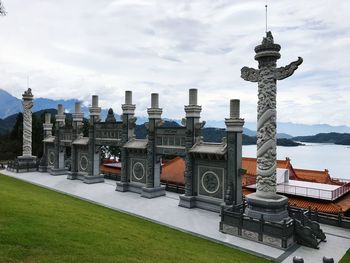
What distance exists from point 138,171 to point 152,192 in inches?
122

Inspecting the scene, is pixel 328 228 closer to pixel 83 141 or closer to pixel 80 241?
pixel 80 241

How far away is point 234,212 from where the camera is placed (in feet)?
54.9

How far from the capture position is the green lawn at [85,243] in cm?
839

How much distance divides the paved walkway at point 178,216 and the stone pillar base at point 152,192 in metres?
0.46

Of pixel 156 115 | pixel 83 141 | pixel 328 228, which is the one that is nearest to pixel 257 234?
pixel 328 228

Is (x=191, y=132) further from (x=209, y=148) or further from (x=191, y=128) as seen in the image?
(x=209, y=148)

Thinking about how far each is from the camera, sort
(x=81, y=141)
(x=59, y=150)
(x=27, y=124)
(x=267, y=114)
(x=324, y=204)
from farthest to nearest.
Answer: (x=27, y=124)
(x=59, y=150)
(x=81, y=141)
(x=324, y=204)
(x=267, y=114)

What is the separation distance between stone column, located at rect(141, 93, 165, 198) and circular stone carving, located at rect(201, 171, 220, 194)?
4.85 m

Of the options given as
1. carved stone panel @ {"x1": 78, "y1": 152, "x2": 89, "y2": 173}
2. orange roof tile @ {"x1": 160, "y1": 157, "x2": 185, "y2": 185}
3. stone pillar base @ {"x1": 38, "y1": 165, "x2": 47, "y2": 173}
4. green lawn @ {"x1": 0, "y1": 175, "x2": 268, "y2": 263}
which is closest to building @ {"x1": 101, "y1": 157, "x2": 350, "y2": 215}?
orange roof tile @ {"x1": 160, "y1": 157, "x2": 185, "y2": 185}

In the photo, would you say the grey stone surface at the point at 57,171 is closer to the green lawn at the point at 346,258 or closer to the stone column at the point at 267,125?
the stone column at the point at 267,125

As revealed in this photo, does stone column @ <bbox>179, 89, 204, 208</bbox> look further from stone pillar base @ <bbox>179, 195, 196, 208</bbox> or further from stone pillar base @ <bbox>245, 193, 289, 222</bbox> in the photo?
stone pillar base @ <bbox>245, 193, 289, 222</bbox>

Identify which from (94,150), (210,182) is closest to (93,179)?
(94,150)

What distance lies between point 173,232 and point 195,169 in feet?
24.0

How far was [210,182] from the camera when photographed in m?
21.9
